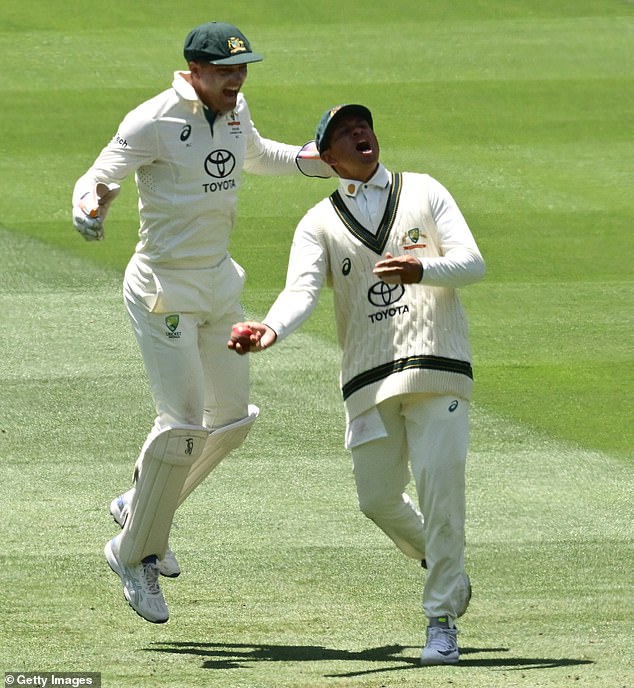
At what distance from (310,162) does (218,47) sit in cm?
78

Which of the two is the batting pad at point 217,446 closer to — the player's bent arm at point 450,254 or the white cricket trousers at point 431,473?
the white cricket trousers at point 431,473

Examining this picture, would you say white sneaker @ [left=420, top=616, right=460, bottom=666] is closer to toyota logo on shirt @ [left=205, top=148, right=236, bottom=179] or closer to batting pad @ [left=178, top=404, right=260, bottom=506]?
batting pad @ [left=178, top=404, right=260, bottom=506]

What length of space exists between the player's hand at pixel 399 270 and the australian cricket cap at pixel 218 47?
1147 mm

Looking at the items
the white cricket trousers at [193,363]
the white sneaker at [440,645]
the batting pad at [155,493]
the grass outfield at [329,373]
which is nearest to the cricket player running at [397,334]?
the white sneaker at [440,645]

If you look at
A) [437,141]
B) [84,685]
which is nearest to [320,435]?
[84,685]

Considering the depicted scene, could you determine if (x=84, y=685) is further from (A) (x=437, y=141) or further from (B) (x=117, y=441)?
(A) (x=437, y=141)

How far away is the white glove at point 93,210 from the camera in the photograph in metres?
5.97

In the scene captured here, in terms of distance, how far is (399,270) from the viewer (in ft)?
17.9

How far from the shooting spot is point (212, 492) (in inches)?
326

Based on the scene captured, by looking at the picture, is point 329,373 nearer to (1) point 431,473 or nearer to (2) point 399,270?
(1) point 431,473

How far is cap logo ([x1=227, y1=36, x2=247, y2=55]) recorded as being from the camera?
20.3 feet

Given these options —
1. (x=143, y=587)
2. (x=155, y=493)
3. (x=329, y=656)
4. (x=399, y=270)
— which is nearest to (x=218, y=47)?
(x=399, y=270)
